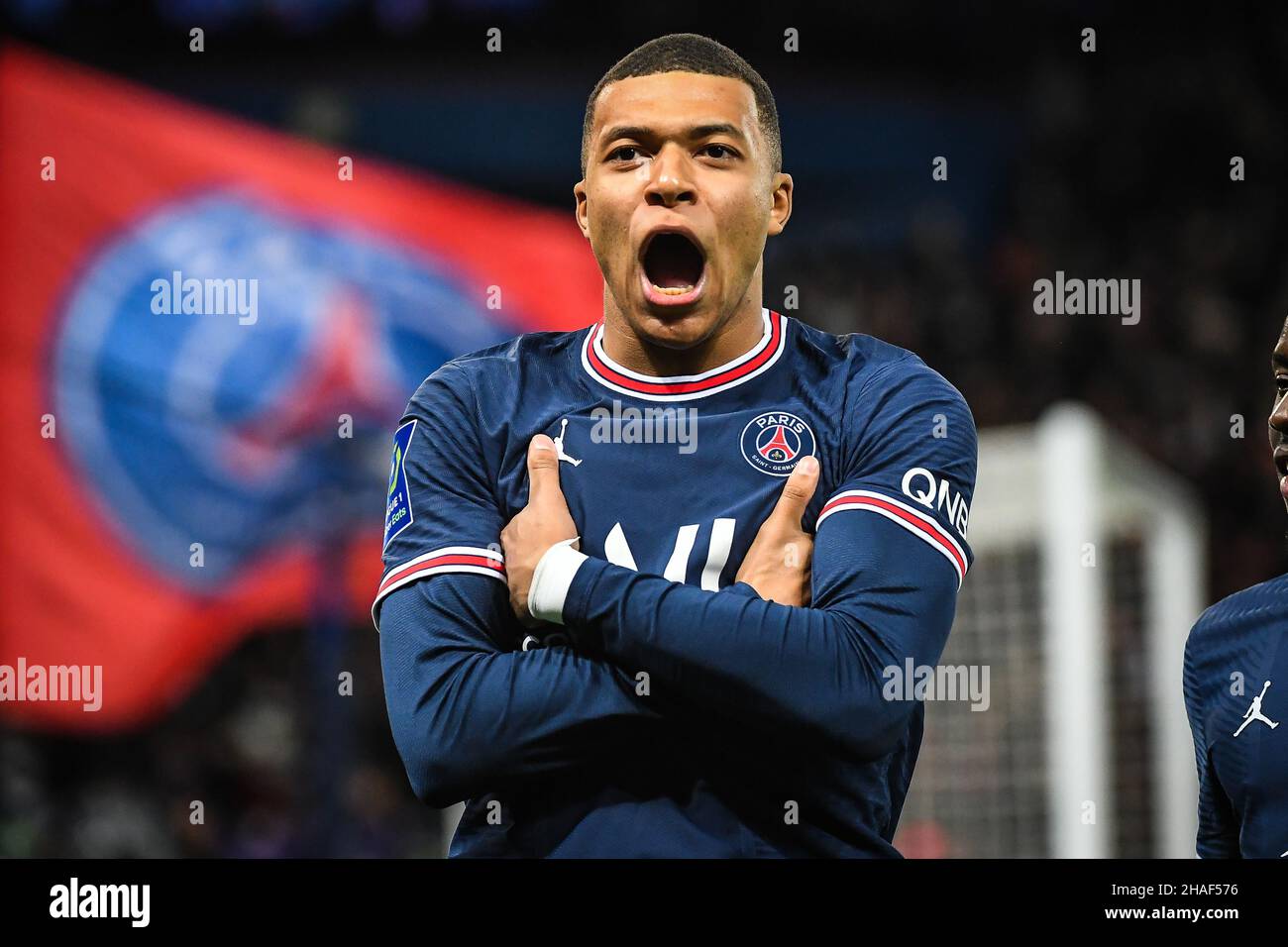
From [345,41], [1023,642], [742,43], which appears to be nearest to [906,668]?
[1023,642]

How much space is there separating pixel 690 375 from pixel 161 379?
8.32m

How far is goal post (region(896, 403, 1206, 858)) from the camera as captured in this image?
7.76 m

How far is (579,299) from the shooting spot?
12836 millimetres

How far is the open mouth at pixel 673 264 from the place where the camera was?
304cm

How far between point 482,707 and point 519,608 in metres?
0.19

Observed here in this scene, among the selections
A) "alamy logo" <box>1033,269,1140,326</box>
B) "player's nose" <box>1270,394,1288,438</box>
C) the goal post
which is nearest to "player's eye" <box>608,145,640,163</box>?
"player's nose" <box>1270,394,1288,438</box>

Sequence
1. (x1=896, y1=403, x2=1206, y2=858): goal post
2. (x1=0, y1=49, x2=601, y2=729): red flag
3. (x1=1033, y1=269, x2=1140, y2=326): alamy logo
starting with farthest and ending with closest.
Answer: (x1=1033, y1=269, x2=1140, y2=326): alamy logo, (x1=0, y1=49, x2=601, y2=729): red flag, (x1=896, y1=403, x2=1206, y2=858): goal post

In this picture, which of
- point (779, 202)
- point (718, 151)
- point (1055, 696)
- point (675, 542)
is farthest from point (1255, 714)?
point (1055, 696)

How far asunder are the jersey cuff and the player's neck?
444 mm

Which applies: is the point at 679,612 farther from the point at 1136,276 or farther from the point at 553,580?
the point at 1136,276

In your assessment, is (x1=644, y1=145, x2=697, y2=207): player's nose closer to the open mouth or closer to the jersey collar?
the open mouth

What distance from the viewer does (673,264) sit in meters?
3.09
